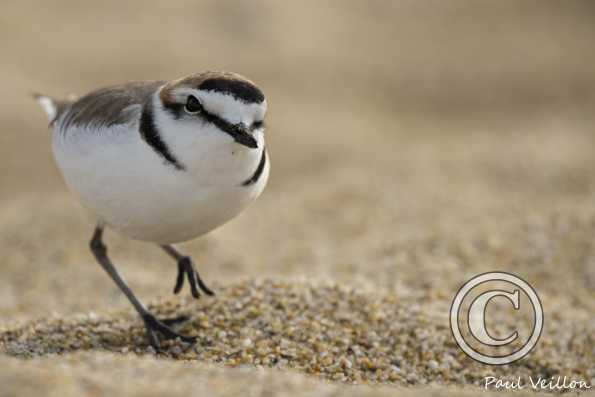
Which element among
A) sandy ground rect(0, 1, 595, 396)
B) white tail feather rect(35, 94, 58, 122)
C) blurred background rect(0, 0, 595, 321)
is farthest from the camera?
blurred background rect(0, 0, 595, 321)

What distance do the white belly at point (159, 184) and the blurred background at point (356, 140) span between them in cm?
160

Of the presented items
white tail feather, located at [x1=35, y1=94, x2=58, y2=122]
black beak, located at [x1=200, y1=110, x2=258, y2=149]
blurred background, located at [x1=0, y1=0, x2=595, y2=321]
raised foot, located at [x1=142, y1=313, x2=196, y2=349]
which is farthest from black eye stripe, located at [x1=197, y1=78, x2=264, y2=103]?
blurred background, located at [x1=0, y1=0, x2=595, y2=321]

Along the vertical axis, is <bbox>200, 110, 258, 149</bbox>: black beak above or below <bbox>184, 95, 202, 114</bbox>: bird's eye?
below

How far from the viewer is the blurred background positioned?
5.68 meters

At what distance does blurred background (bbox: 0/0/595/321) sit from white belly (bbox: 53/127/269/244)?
1.60m

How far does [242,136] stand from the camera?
295 centimetres

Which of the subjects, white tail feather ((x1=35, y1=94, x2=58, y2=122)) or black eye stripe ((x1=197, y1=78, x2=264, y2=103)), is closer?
black eye stripe ((x1=197, y1=78, x2=264, y2=103))

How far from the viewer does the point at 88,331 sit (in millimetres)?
3764

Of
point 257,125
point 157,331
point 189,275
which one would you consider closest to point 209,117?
point 257,125

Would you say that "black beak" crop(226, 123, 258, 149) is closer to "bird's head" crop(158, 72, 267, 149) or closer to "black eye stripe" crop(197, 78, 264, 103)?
"bird's head" crop(158, 72, 267, 149)

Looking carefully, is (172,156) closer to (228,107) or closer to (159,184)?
(159,184)

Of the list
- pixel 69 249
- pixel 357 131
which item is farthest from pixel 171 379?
pixel 357 131

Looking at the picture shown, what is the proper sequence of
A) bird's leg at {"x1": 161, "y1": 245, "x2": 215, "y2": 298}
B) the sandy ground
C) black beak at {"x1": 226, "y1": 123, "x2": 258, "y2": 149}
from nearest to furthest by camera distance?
black beak at {"x1": 226, "y1": 123, "x2": 258, "y2": 149}
the sandy ground
bird's leg at {"x1": 161, "y1": 245, "x2": 215, "y2": 298}

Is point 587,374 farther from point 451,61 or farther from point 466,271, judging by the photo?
point 451,61
